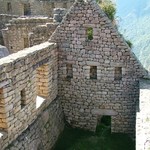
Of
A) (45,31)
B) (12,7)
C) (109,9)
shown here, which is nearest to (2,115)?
(45,31)

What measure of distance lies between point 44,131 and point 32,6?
1734 cm

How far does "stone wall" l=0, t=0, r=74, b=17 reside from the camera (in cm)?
2952

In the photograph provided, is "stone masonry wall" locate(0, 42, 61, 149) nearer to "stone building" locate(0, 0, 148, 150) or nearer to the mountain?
"stone building" locate(0, 0, 148, 150)

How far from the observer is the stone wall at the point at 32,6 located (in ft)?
96.8

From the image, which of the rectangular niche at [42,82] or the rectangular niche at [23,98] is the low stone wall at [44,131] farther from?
the rectangular niche at [23,98]

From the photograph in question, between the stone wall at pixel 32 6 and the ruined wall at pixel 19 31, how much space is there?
302 inches

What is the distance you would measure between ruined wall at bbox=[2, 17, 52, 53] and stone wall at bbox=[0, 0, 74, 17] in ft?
25.2

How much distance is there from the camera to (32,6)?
30.4 m

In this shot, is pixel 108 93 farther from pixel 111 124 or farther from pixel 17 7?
pixel 17 7

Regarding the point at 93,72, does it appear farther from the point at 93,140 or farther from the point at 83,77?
the point at 93,140

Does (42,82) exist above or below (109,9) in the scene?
below

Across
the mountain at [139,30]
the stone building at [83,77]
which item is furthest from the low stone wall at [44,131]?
the mountain at [139,30]

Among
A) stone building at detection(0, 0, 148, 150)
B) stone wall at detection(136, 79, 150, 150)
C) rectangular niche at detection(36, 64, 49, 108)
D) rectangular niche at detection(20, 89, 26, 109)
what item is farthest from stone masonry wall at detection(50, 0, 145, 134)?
rectangular niche at detection(20, 89, 26, 109)

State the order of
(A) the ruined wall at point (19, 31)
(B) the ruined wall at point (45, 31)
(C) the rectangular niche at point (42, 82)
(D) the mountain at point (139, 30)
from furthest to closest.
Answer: (D) the mountain at point (139, 30) < (A) the ruined wall at point (19, 31) < (B) the ruined wall at point (45, 31) < (C) the rectangular niche at point (42, 82)
